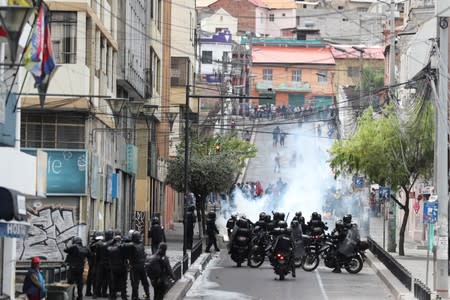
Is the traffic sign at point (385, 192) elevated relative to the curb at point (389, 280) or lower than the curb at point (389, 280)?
elevated

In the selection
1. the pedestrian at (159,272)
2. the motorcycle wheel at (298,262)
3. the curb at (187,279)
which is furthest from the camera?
the motorcycle wheel at (298,262)

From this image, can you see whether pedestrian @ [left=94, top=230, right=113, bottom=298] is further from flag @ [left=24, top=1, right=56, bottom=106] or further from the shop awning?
flag @ [left=24, top=1, right=56, bottom=106]

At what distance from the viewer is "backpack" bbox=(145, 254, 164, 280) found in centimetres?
2873

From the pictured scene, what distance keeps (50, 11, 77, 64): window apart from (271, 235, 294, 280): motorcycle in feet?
28.1

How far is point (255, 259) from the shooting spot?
147 ft

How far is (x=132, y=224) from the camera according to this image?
56969mm

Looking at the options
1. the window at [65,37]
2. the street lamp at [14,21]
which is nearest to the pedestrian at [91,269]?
the window at [65,37]

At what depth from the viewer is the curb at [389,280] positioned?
3244cm

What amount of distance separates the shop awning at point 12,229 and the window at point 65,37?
64.2ft

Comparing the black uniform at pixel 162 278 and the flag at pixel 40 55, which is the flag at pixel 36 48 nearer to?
the flag at pixel 40 55

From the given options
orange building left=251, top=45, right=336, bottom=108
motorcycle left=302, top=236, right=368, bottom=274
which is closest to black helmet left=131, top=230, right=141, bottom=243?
motorcycle left=302, top=236, right=368, bottom=274

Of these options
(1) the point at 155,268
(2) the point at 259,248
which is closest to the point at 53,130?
(2) the point at 259,248

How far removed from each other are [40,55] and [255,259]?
24766mm

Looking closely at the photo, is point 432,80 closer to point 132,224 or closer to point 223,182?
point 132,224
